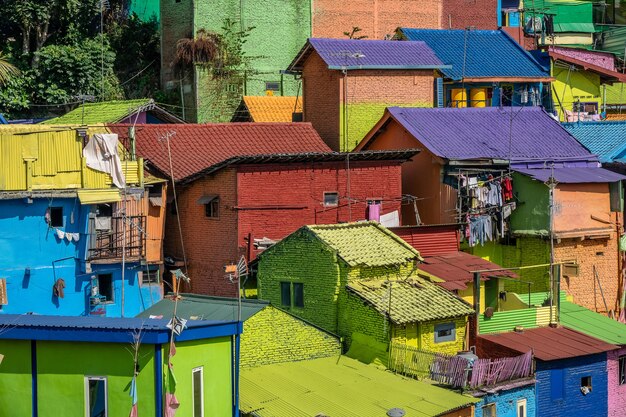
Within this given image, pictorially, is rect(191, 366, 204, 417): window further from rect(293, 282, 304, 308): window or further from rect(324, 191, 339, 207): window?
rect(324, 191, 339, 207): window

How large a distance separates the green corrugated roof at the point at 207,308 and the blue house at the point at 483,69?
55.7ft

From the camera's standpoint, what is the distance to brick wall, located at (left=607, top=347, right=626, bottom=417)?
111ft

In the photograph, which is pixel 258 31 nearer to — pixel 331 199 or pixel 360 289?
pixel 331 199

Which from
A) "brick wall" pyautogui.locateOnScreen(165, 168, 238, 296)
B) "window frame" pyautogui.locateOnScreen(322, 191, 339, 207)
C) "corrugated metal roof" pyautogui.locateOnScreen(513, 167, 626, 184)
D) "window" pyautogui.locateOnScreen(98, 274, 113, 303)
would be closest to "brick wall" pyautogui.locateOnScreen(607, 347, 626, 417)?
"corrugated metal roof" pyautogui.locateOnScreen(513, 167, 626, 184)

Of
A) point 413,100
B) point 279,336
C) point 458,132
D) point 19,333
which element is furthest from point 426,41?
point 19,333

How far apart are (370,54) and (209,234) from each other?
9939 millimetres

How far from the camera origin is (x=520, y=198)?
3916 cm

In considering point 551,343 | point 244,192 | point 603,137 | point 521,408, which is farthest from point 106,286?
point 603,137

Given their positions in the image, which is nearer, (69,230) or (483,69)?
(69,230)

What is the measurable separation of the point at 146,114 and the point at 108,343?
65.9 ft

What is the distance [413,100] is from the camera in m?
43.9

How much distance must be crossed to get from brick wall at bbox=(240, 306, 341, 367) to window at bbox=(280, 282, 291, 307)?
92.6 inches

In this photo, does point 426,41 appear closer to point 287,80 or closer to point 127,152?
point 287,80

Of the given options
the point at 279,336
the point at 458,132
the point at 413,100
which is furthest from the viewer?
the point at 413,100
